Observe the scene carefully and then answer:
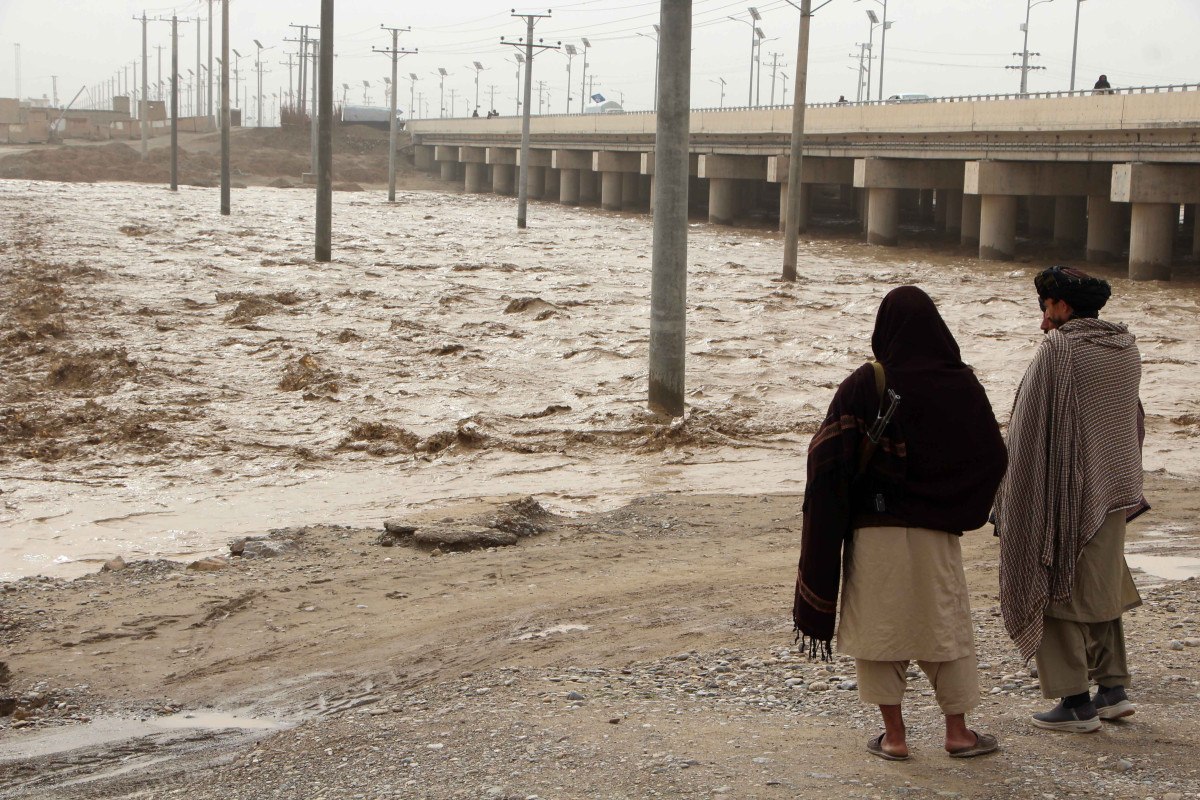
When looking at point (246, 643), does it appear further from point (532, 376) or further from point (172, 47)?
point (172, 47)

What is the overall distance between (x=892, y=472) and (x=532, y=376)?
1125 centimetres

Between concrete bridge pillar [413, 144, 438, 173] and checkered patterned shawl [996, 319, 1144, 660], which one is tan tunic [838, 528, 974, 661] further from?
concrete bridge pillar [413, 144, 438, 173]

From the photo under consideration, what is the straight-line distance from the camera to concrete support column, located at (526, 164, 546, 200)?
77062 millimetres

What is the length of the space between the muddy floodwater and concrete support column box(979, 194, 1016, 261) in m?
3.33

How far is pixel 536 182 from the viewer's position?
3076 inches

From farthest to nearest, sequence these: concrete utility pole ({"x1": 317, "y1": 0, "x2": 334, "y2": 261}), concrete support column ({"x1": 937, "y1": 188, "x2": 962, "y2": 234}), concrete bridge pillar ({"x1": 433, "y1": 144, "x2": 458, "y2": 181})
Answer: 1. concrete bridge pillar ({"x1": 433, "y1": 144, "x2": 458, "y2": 181})
2. concrete support column ({"x1": 937, "y1": 188, "x2": 962, "y2": 234})
3. concrete utility pole ({"x1": 317, "y1": 0, "x2": 334, "y2": 261})

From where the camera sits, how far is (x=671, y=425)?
1229 cm

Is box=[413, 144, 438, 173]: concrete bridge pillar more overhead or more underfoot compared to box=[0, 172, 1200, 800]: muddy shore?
more overhead

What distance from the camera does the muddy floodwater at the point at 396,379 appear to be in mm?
10094

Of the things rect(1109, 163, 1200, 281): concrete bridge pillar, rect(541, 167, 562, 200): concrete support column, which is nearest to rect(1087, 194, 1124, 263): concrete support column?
rect(1109, 163, 1200, 281): concrete bridge pillar

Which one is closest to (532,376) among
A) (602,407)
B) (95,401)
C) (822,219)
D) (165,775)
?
(602,407)

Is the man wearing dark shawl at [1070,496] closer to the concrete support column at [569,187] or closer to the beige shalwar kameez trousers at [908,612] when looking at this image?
the beige shalwar kameez trousers at [908,612]

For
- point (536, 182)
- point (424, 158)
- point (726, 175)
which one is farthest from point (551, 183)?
point (726, 175)

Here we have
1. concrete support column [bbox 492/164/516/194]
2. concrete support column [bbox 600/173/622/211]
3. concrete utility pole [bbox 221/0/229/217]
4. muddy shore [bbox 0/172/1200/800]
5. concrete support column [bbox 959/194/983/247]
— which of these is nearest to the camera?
muddy shore [bbox 0/172/1200/800]
